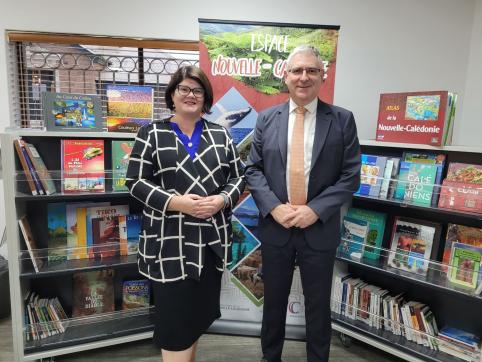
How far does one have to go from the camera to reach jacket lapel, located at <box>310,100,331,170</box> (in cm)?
171

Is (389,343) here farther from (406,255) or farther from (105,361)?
(105,361)

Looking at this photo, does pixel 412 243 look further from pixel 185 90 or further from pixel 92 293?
pixel 92 293

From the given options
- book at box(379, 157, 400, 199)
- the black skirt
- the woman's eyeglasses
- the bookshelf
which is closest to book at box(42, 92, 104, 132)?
the woman's eyeglasses

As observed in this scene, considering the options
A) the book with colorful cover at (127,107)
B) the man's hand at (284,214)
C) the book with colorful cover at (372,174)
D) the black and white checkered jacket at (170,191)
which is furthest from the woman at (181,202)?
the book with colorful cover at (372,174)

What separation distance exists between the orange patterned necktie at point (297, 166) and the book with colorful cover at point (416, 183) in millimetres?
760

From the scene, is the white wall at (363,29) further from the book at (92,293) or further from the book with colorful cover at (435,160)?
the book at (92,293)

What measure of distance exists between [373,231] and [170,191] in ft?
4.92

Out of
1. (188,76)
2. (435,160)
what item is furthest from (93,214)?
(435,160)

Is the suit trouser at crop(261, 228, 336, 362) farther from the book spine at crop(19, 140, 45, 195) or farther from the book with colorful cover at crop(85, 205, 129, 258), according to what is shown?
the book spine at crop(19, 140, 45, 195)

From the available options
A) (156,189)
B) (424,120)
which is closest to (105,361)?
(156,189)

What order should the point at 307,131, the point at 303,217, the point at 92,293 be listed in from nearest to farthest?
the point at 303,217 → the point at 307,131 → the point at 92,293

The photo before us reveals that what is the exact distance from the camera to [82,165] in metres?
2.06

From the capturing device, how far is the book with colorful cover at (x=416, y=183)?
2.04 metres

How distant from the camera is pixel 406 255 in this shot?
2170mm
